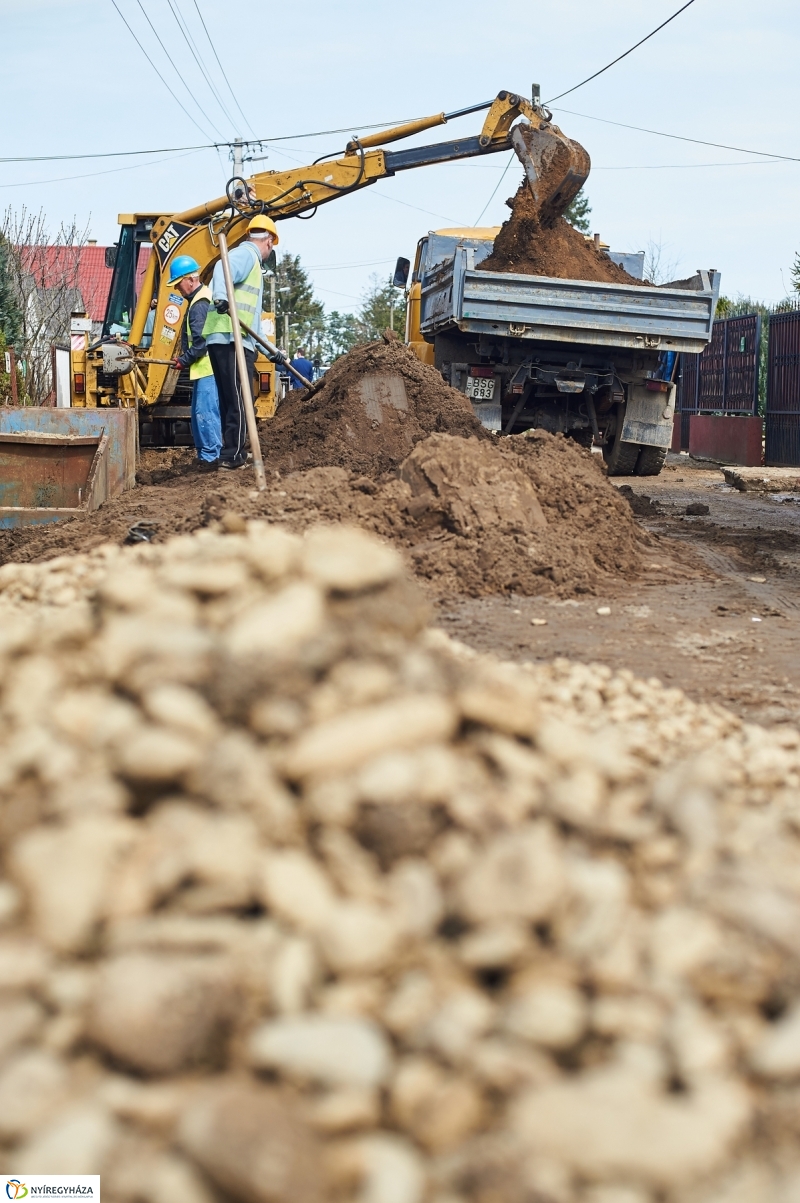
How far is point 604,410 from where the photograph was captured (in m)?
13.0

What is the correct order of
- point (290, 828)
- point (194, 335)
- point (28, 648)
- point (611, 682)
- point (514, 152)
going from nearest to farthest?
1. point (290, 828)
2. point (28, 648)
3. point (611, 682)
4. point (194, 335)
5. point (514, 152)

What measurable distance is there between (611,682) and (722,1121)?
2.81 metres

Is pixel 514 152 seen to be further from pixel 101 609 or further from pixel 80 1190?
pixel 80 1190

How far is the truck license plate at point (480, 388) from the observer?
12055 mm

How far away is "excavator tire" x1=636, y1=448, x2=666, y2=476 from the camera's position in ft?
44.3

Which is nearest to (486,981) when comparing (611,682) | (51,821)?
(51,821)

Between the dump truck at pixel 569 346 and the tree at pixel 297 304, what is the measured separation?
49621 millimetres

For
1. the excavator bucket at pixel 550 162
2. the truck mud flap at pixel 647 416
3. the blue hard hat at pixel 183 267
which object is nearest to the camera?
the excavator bucket at pixel 550 162

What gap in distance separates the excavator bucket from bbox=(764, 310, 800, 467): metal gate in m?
9.03

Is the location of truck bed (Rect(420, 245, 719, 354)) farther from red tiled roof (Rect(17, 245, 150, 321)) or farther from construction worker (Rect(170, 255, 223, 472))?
red tiled roof (Rect(17, 245, 150, 321))

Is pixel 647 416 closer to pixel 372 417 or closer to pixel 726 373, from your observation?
pixel 372 417

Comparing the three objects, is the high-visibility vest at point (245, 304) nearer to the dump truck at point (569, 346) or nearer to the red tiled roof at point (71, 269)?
the dump truck at point (569, 346)

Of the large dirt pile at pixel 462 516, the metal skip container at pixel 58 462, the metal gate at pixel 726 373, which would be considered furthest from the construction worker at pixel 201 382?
the metal gate at pixel 726 373

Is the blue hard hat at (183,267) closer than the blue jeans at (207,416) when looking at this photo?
No
